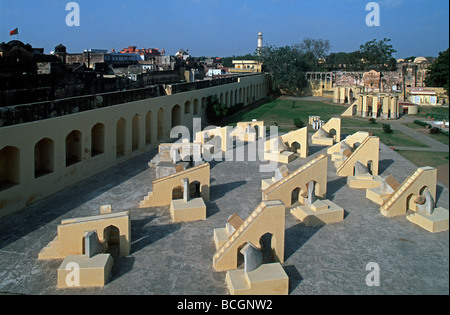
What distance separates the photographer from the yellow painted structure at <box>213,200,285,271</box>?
888 cm

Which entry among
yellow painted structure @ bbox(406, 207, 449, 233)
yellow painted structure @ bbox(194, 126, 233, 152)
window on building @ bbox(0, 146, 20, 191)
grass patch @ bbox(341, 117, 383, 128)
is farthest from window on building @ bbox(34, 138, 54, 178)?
grass patch @ bbox(341, 117, 383, 128)

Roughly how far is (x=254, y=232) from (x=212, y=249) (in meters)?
1.39

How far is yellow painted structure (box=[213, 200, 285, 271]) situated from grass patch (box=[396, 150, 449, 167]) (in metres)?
11.3

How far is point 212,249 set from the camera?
9859mm

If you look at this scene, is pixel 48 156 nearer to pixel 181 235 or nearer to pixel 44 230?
pixel 44 230

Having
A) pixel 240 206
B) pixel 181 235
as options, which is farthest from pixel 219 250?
pixel 240 206

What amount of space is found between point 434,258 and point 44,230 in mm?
9495

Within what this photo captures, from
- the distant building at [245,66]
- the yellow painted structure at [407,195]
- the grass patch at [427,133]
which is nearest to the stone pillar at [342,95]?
the grass patch at [427,133]

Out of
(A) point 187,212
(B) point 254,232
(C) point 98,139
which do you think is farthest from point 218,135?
(B) point 254,232

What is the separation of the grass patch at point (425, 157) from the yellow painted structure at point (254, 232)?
11.3 meters

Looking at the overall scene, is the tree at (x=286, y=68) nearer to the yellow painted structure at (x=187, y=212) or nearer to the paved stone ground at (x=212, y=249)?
the paved stone ground at (x=212, y=249)

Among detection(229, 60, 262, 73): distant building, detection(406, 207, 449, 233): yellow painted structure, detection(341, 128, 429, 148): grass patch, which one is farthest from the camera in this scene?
detection(229, 60, 262, 73): distant building

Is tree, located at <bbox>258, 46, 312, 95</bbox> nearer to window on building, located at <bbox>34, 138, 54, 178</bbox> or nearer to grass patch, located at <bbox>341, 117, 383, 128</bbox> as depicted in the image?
grass patch, located at <bbox>341, 117, 383, 128</bbox>

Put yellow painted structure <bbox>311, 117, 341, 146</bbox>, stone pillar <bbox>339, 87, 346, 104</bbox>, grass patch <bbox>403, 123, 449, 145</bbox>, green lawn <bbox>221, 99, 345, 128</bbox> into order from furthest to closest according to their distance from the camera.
→ stone pillar <bbox>339, 87, 346, 104</bbox> → green lawn <bbox>221, 99, 345, 128</bbox> → grass patch <bbox>403, 123, 449, 145</bbox> → yellow painted structure <bbox>311, 117, 341, 146</bbox>
